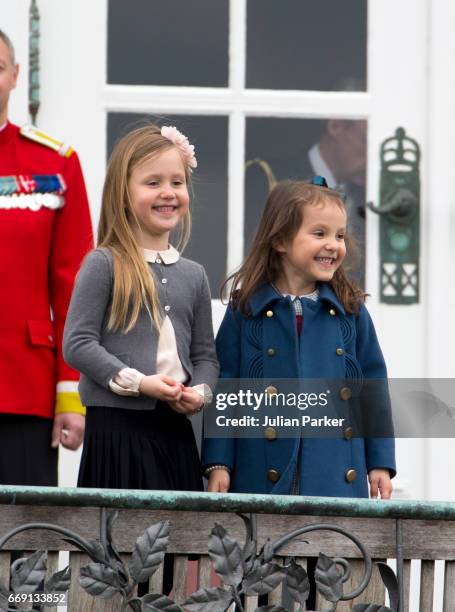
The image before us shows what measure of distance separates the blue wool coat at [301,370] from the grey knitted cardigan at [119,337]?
0.11 m

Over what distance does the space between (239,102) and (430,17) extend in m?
0.63

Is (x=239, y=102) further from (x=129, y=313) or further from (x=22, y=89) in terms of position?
(x=129, y=313)

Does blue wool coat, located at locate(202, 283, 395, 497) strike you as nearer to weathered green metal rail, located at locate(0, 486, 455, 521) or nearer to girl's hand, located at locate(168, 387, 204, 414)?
girl's hand, located at locate(168, 387, 204, 414)

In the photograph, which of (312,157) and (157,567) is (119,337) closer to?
(157,567)

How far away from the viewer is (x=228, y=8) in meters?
4.77

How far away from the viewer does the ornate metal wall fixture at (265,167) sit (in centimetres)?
473

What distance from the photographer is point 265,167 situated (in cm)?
474

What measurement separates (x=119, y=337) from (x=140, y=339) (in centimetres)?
5

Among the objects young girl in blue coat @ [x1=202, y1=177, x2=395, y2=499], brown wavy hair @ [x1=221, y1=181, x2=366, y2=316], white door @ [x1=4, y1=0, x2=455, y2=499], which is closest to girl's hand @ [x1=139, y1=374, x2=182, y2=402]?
young girl in blue coat @ [x1=202, y1=177, x2=395, y2=499]

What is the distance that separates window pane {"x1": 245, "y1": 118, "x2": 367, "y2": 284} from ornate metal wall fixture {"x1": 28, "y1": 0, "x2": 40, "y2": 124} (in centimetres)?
64

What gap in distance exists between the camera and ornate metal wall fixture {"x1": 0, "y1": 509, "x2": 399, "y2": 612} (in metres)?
2.88

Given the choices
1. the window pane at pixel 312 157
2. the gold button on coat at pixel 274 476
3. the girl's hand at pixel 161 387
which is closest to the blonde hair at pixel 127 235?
the girl's hand at pixel 161 387

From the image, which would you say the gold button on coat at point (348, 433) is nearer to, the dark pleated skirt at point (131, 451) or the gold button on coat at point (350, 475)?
the gold button on coat at point (350, 475)

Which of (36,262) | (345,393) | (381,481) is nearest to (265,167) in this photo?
(36,262)
